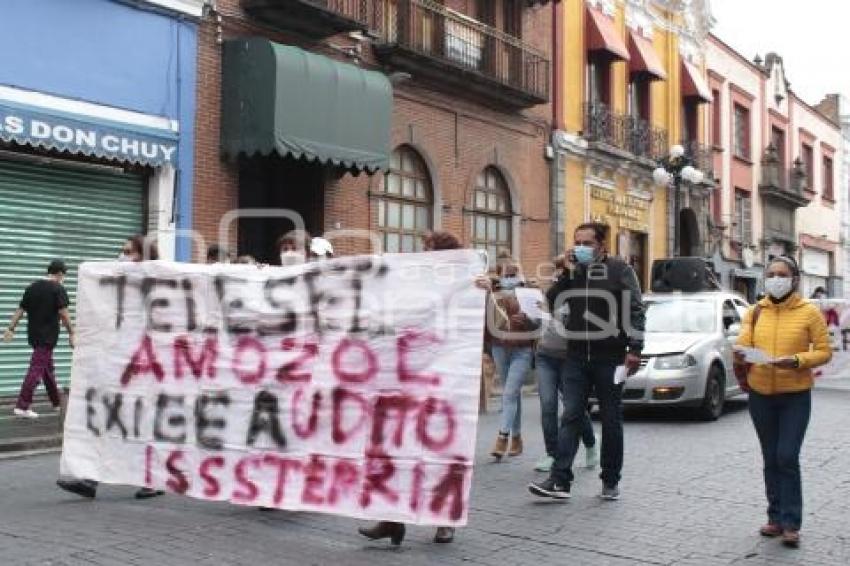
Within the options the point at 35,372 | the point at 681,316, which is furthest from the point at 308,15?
the point at 681,316

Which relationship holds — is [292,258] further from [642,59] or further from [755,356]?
[642,59]

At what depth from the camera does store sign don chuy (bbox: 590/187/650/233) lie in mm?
24198

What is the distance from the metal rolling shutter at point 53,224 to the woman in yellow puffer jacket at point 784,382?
363 inches

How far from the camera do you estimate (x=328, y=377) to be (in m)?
6.01

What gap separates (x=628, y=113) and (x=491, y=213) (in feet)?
24.2

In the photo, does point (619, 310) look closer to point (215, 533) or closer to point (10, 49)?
point (215, 533)

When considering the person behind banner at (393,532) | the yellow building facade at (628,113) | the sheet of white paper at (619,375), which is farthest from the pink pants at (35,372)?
the yellow building facade at (628,113)

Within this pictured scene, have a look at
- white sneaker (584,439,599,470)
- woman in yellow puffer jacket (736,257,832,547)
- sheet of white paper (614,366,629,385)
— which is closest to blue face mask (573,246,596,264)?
sheet of white paper (614,366,629,385)

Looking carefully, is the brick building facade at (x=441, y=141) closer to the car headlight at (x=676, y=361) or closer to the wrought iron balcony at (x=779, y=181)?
the car headlight at (x=676, y=361)

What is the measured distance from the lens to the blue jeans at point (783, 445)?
232 inches

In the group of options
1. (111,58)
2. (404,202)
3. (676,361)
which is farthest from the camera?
(404,202)

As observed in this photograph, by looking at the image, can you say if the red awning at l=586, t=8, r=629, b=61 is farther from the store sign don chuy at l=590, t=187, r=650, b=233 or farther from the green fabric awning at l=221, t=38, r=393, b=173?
the green fabric awning at l=221, t=38, r=393, b=173

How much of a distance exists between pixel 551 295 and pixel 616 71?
18646 mm

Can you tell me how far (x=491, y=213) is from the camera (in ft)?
66.5
